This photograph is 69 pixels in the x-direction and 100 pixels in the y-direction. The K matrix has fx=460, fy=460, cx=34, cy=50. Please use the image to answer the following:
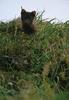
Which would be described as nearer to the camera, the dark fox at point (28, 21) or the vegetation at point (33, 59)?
the vegetation at point (33, 59)

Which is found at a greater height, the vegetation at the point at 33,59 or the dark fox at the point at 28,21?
the dark fox at the point at 28,21

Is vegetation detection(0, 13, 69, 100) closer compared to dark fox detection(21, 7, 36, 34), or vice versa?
vegetation detection(0, 13, 69, 100)

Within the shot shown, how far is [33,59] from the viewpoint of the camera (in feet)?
22.5

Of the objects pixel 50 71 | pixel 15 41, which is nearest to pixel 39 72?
pixel 50 71

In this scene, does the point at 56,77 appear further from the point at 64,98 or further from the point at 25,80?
the point at 64,98

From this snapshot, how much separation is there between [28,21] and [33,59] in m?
0.77

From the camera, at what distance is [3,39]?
699cm

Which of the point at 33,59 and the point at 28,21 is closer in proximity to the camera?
the point at 33,59

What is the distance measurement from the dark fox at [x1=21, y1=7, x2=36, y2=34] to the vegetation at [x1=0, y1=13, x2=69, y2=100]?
0.30 feet

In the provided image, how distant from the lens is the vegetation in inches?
248

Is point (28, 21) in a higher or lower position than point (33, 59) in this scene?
higher

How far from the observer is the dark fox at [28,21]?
730 centimetres

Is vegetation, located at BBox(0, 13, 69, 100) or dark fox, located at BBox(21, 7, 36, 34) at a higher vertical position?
dark fox, located at BBox(21, 7, 36, 34)

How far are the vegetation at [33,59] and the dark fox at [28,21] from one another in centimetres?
9
